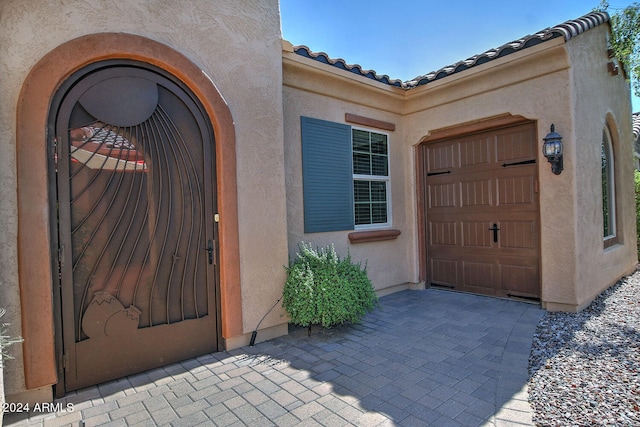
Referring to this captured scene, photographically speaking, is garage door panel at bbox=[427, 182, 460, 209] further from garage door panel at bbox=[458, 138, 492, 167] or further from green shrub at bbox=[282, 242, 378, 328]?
green shrub at bbox=[282, 242, 378, 328]

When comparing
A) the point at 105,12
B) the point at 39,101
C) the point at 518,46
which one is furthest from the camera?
the point at 518,46

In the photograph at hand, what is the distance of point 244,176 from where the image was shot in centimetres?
428

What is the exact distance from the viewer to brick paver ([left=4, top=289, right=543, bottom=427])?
2.81 metres

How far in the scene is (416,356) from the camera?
3.94 meters

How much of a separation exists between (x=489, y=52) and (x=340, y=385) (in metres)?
5.60

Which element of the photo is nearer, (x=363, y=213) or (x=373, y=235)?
(x=373, y=235)

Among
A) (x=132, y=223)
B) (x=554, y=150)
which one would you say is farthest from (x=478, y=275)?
(x=132, y=223)

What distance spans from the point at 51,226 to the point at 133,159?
978mm

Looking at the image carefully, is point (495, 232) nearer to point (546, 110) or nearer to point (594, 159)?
point (594, 159)

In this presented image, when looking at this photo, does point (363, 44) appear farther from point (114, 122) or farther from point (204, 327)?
point (204, 327)

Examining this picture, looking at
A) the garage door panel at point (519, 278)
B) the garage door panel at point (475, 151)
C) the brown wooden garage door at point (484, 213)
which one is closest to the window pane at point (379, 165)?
the brown wooden garage door at point (484, 213)

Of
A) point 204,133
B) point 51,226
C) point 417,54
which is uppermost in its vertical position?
point 417,54

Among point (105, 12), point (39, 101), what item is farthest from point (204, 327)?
point (105, 12)

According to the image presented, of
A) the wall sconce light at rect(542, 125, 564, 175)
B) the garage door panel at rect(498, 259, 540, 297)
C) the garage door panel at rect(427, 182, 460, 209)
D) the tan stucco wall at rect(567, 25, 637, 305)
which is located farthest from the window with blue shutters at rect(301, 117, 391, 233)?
the tan stucco wall at rect(567, 25, 637, 305)
